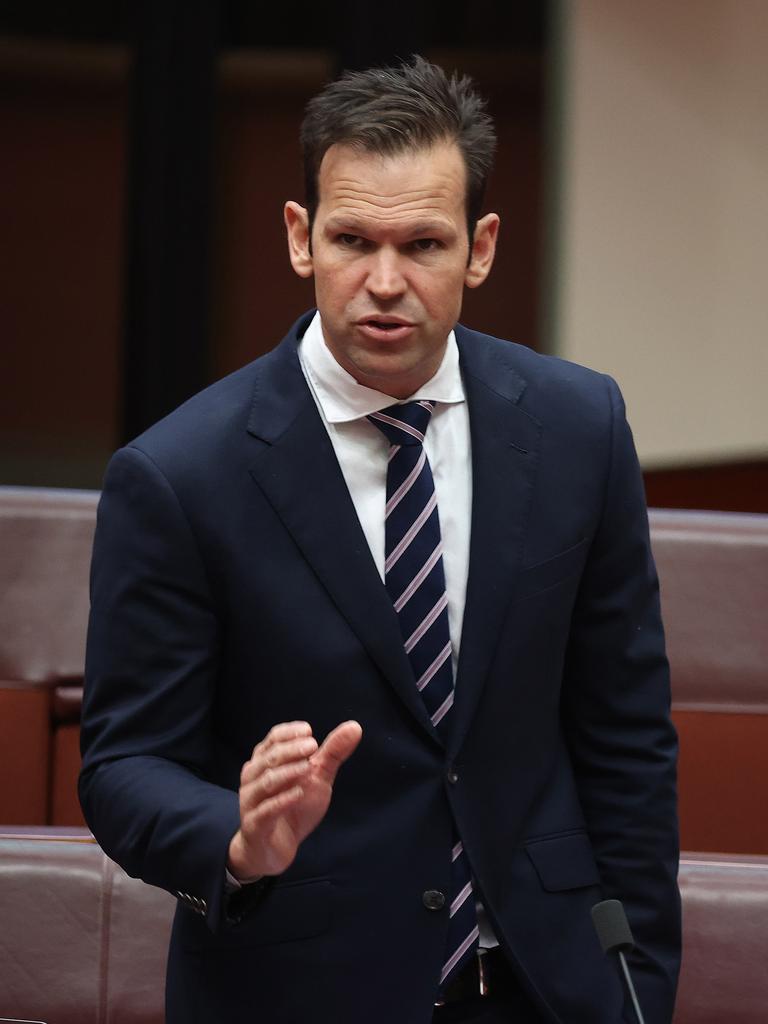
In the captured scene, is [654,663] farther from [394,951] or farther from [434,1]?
[434,1]

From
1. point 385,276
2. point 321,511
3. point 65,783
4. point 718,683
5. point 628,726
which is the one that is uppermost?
point 385,276

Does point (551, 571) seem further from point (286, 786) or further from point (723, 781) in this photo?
point (723, 781)

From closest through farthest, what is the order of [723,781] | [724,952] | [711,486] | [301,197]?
1. [724,952]
2. [723,781]
3. [711,486]
4. [301,197]

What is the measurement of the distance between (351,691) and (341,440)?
5.4 inches

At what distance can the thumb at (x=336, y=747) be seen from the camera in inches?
24.7

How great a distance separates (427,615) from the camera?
75 cm

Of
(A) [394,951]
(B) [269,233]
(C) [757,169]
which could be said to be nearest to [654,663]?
(A) [394,951]

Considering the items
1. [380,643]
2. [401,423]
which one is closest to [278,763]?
[380,643]

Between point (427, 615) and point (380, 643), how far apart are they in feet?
0.12

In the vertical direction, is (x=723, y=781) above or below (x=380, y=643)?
below

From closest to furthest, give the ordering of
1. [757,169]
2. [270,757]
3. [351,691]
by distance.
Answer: [270,757] < [351,691] < [757,169]

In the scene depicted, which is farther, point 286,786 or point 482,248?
point 482,248

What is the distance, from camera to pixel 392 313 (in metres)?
0.73

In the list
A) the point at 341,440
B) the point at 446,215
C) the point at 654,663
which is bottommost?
the point at 654,663
